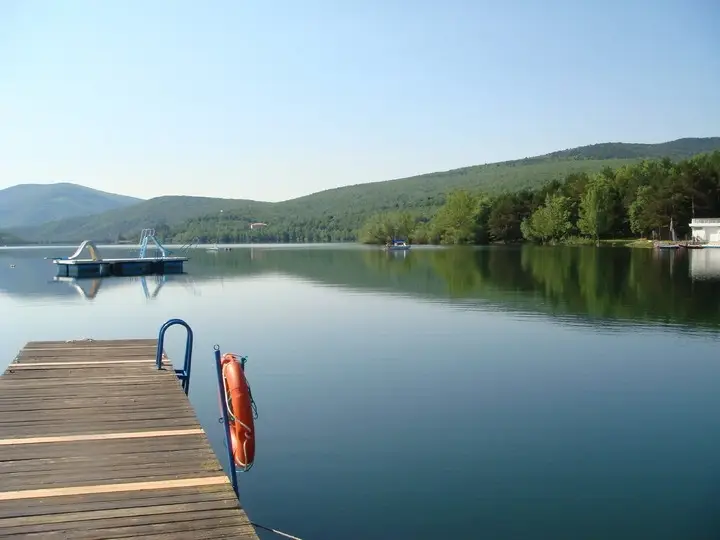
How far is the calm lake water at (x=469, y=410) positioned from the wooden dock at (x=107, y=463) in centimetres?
148

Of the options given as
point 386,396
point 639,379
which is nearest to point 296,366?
point 386,396

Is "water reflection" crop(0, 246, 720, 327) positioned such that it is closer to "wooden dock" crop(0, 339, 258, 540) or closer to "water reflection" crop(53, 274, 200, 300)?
"water reflection" crop(53, 274, 200, 300)

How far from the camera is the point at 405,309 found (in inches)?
1220

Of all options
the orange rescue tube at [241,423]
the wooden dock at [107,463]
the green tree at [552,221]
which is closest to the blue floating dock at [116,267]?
the wooden dock at [107,463]

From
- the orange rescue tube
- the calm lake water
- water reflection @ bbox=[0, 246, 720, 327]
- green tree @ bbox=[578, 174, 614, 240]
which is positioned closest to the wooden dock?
the orange rescue tube

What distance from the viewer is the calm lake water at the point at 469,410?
896cm

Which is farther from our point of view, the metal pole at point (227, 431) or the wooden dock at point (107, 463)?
the metal pole at point (227, 431)

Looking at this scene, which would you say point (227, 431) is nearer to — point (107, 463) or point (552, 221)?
point (107, 463)

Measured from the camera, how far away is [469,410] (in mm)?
13562

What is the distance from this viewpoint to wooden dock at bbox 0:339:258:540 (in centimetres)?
632

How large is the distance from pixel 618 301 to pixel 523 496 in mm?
25060

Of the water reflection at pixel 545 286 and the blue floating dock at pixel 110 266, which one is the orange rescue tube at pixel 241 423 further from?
the blue floating dock at pixel 110 266

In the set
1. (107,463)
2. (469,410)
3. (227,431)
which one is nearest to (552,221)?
(469,410)

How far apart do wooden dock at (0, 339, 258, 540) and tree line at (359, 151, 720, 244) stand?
3976 inches
